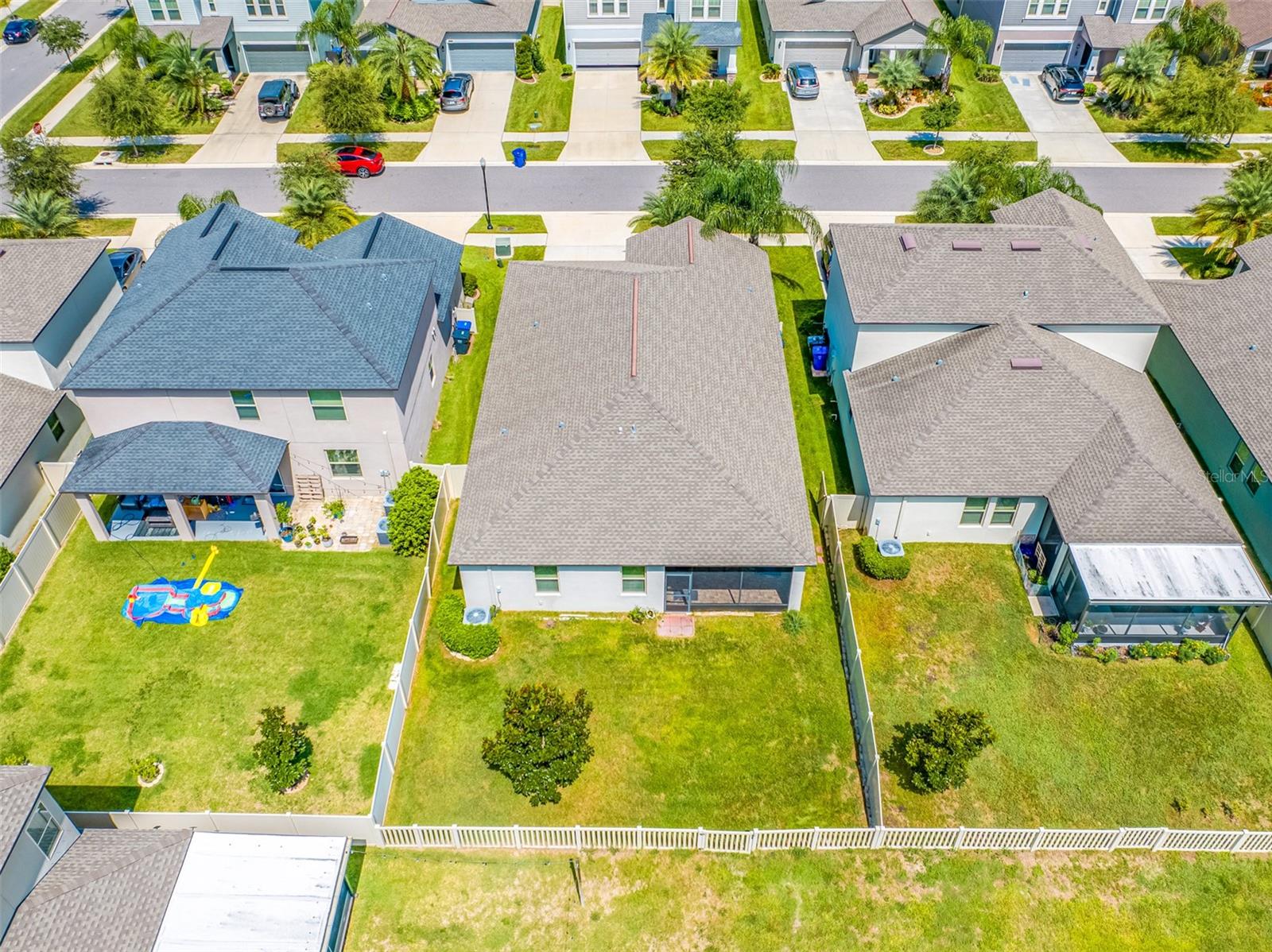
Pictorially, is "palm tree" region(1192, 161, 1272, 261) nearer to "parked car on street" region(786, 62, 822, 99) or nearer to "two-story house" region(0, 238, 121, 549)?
"parked car on street" region(786, 62, 822, 99)

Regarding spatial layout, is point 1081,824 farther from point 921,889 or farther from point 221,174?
point 221,174

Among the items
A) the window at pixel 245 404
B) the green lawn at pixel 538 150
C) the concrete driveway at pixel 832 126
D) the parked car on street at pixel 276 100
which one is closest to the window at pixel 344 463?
the window at pixel 245 404

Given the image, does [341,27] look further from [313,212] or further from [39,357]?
[39,357]

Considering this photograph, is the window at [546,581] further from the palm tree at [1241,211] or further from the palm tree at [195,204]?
the palm tree at [1241,211]

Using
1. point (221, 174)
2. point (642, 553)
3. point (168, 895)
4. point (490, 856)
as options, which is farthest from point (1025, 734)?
point (221, 174)

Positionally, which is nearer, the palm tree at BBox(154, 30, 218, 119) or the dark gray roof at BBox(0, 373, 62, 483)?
the dark gray roof at BBox(0, 373, 62, 483)

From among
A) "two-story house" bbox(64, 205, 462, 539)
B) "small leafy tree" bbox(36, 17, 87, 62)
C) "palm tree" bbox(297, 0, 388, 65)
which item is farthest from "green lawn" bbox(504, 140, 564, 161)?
"small leafy tree" bbox(36, 17, 87, 62)
